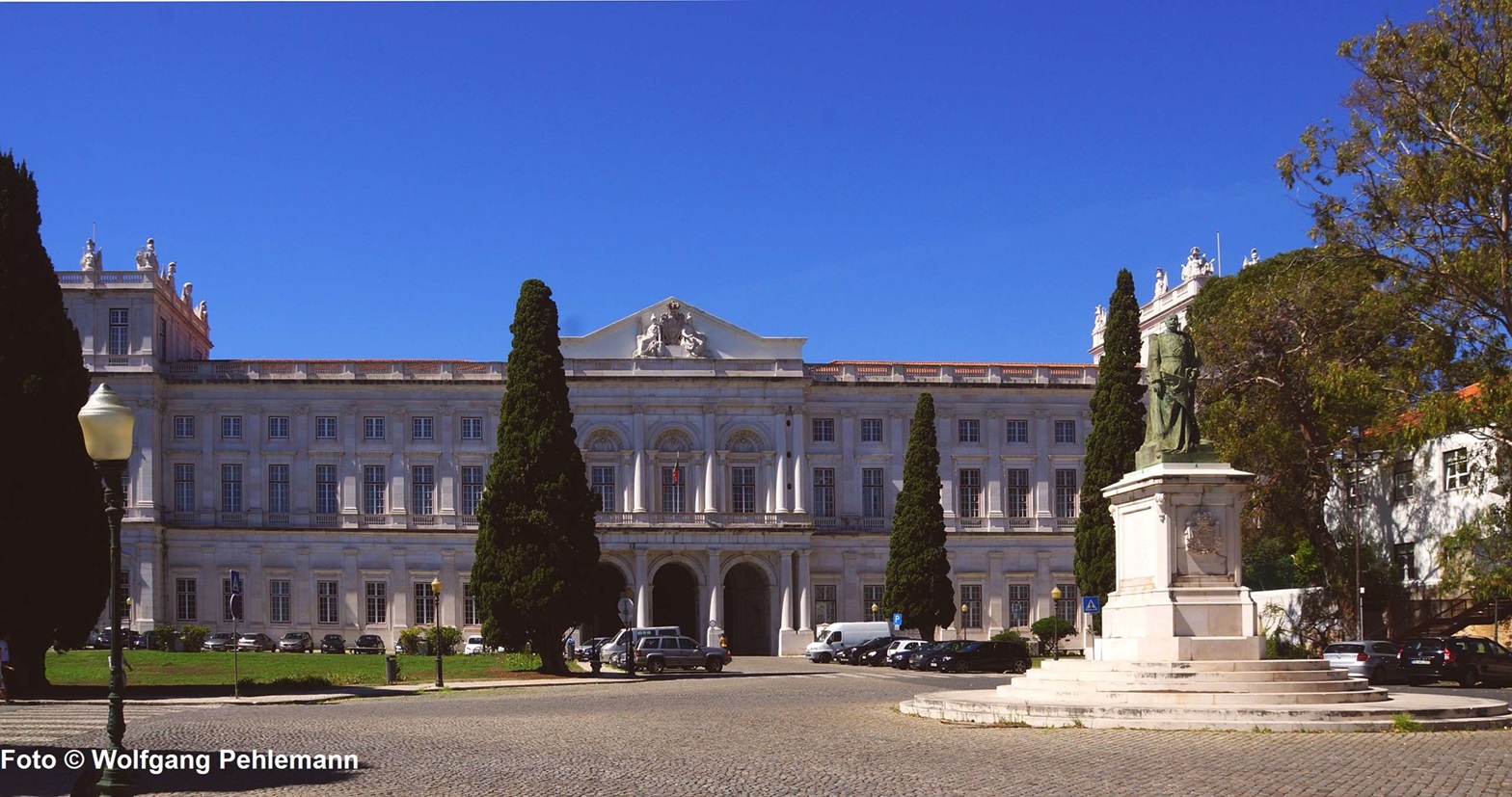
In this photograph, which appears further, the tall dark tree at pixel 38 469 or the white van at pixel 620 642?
the white van at pixel 620 642

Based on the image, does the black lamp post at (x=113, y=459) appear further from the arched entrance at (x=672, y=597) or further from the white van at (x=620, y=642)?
the arched entrance at (x=672, y=597)

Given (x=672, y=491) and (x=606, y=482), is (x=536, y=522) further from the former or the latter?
(x=672, y=491)

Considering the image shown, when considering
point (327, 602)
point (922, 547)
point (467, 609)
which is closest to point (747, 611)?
point (467, 609)

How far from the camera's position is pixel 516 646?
47.9m

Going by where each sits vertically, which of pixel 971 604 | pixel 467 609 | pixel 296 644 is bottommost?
pixel 296 644

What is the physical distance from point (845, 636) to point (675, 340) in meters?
18.5

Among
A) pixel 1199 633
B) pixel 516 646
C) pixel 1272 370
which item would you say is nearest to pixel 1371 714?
pixel 1199 633

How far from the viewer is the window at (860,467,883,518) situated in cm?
7838

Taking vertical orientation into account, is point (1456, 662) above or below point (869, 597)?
above

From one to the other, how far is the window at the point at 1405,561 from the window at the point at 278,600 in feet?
161

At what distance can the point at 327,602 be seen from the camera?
248 ft

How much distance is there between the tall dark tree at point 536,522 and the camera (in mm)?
46750

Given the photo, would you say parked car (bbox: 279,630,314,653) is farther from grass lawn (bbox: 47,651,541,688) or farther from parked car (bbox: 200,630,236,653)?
grass lawn (bbox: 47,651,541,688)

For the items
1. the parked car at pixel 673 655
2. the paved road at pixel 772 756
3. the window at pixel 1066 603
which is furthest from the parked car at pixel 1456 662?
the window at pixel 1066 603
